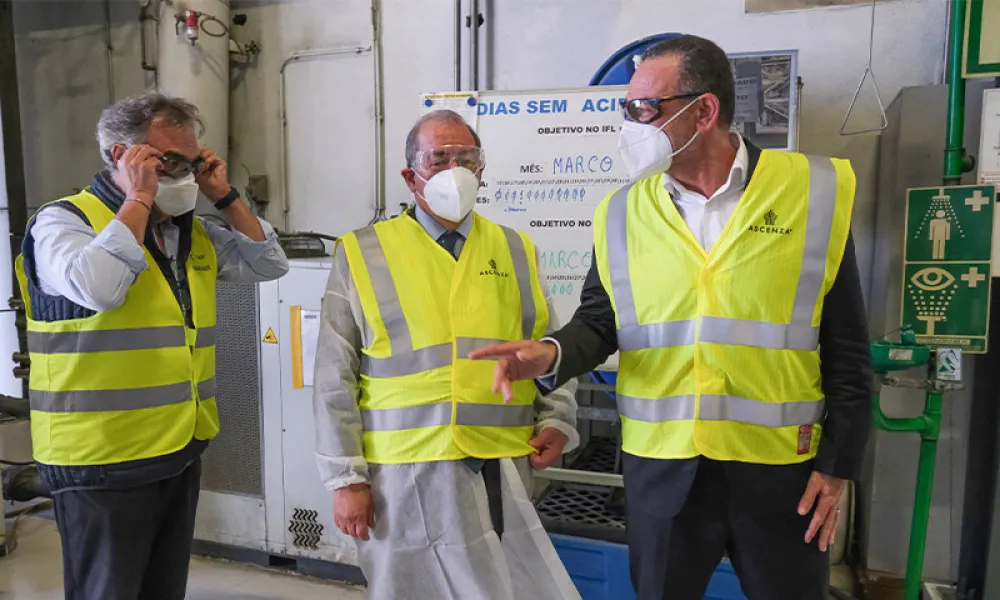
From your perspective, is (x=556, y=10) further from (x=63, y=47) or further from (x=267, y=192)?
(x=63, y=47)

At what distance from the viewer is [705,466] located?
119 cm

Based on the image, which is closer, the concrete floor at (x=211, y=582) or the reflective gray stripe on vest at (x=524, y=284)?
the reflective gray stripe on vest at (x=524, y=284)

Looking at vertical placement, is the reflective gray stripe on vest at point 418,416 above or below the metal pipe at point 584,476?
above

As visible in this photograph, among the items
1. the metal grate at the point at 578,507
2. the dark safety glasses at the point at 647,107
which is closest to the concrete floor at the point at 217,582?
the metal grate at the point at 578,507

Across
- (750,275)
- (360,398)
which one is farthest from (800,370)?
(360,398)

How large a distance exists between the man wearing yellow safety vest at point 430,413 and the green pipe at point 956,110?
1.50 m

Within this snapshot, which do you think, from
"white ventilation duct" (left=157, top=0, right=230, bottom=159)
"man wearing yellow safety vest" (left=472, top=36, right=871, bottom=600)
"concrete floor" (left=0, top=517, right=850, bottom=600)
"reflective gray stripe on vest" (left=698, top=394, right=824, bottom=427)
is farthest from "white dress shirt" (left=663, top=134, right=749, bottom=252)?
"white ventilation duct" (left=157, top=0, right=230, bottom=159)

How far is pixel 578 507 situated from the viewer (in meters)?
2.24

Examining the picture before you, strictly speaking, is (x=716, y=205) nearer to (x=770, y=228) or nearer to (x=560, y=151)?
(x=770, y=228)

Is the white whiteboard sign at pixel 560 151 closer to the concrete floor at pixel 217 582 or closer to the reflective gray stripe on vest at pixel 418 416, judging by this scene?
the reflective gray stripe on vest at pixel 418 416

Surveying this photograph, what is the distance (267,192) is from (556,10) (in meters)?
1.65

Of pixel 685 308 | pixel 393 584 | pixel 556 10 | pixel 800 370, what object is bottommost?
pixel 393 584

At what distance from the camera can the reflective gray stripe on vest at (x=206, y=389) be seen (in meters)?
1.61

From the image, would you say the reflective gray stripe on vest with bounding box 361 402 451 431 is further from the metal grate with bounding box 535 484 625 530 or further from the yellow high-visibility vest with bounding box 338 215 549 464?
the metal grate with bounding box 535 484 625 530
